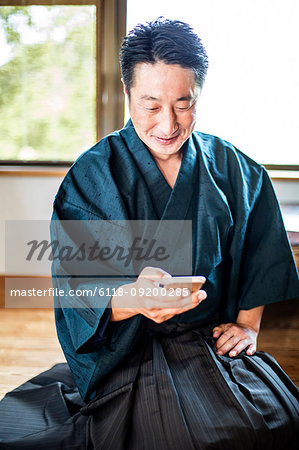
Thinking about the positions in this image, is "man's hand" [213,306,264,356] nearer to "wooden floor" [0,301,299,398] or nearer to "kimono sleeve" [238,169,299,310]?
"kimono sleeve" [238,169,299,310]

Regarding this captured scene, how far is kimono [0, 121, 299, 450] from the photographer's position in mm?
863

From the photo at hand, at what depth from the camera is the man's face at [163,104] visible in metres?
0.92

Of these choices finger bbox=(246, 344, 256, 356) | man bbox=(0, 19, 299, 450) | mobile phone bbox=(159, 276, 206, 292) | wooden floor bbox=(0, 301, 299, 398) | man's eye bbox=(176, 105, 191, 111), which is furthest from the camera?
wooden floor bbox=(0, 301, 299, 398)

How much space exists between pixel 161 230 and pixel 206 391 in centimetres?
38

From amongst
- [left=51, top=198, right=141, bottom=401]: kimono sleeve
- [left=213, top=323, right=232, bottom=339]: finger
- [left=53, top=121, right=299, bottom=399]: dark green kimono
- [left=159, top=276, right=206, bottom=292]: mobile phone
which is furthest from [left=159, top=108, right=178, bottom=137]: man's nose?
[left=213, top=323, right=232, bottom=339]: finger

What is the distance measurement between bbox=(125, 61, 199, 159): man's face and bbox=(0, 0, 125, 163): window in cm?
146

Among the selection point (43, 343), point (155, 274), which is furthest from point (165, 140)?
point (43, 343)

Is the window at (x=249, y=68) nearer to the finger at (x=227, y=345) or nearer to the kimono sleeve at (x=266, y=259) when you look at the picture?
the kimono sleeve at (x=266, y=259)

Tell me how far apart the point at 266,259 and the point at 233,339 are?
240 millimetres

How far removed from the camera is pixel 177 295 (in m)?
0.75

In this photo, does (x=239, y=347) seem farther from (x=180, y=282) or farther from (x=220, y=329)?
(x=180, y=282)

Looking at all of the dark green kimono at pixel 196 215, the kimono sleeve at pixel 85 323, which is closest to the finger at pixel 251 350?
the dark green kimono at pixel 196 215

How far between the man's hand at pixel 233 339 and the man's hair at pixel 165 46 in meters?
0.63

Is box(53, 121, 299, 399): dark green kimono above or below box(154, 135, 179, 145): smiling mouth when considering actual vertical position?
below
